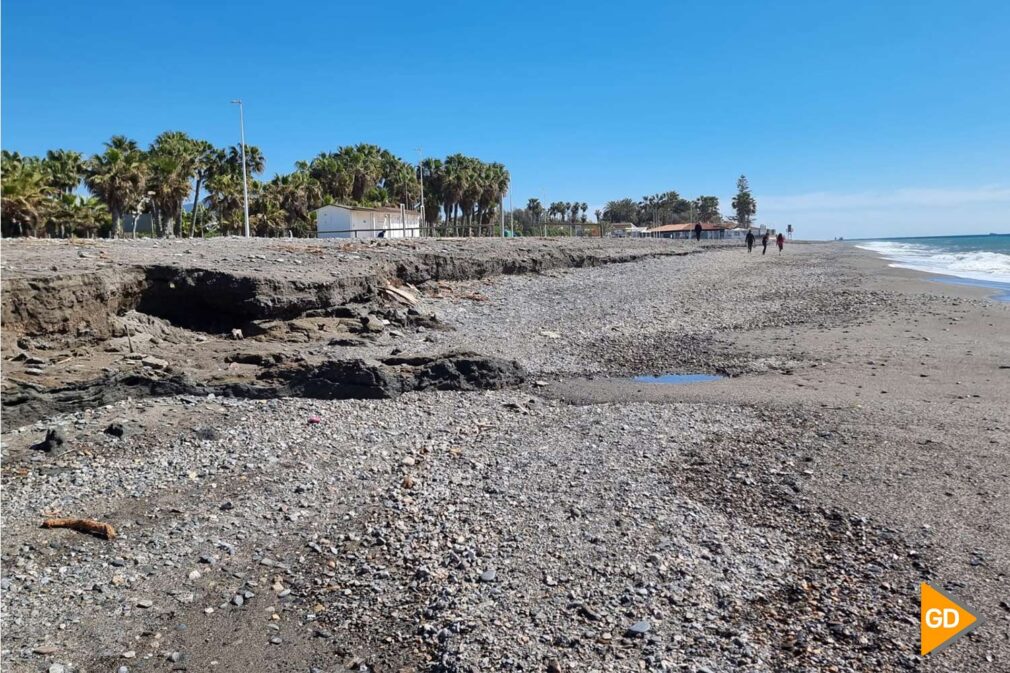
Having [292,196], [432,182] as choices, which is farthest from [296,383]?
[432,182]

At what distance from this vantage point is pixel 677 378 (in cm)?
1259

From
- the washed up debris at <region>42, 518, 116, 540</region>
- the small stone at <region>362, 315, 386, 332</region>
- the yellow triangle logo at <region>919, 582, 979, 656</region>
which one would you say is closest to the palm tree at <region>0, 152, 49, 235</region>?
the small stone at <region>362, 315, 386, 332</region>

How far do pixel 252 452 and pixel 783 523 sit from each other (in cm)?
590

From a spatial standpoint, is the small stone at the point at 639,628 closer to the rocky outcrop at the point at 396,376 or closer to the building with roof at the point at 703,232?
the rocky outcrop at the point at 396,376

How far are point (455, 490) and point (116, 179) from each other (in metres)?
35.7

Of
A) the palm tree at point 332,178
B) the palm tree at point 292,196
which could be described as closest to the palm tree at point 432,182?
the palm tree at point 332,178

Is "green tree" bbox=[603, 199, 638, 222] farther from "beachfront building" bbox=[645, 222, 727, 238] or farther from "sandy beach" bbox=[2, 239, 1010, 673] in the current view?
"sandy beach" bbox=[2, 239, 1010, 673]

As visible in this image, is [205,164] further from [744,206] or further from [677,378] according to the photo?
[744,206]

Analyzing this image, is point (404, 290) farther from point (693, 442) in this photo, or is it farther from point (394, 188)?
point (394, 188)

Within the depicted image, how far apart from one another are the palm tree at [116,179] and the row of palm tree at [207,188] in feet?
0.17

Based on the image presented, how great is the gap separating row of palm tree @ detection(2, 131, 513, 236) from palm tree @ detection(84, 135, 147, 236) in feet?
0.17

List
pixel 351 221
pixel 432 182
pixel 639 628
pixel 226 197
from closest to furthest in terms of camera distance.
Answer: pixel 639 628, pixel 351 221, pixel 226 197, pixel 432 182

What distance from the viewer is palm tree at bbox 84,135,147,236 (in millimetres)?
34844

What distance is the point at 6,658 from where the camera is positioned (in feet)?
14.7
